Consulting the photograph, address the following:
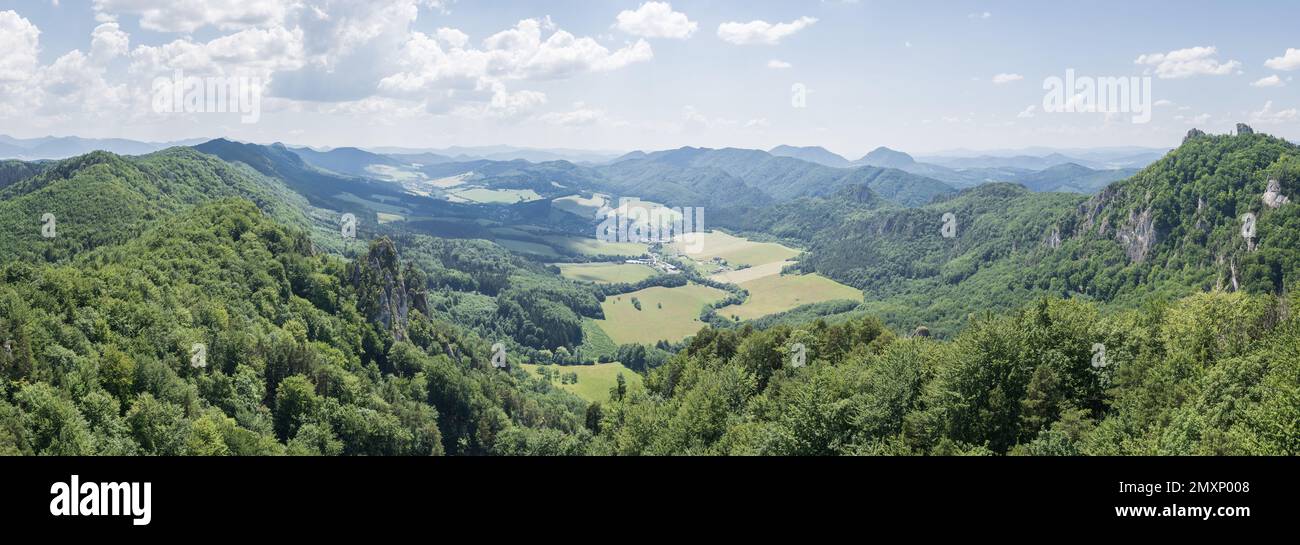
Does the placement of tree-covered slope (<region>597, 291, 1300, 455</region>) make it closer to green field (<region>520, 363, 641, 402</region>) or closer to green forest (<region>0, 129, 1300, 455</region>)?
green forest (<region>0, 129, 1300, 455</region>)

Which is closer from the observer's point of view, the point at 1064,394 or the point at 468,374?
the point at 1064,394

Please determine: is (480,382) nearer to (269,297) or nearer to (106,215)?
(269,297)

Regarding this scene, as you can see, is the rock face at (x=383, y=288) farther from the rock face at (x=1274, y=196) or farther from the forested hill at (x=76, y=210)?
the rock face at (x=1274, y=196)

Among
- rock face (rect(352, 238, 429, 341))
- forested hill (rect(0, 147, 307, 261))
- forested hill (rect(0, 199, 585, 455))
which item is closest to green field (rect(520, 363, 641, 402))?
forested hill (rect(0, 199, 585, 455))

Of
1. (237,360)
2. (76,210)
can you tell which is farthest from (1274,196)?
(76,210)

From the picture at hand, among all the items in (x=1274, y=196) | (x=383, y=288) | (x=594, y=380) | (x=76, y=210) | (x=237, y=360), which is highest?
(x=1274, y=196)

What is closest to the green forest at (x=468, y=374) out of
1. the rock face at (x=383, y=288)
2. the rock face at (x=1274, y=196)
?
the rock face at (x=383, y=288)

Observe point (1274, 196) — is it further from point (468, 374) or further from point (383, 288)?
point (383, 288)
